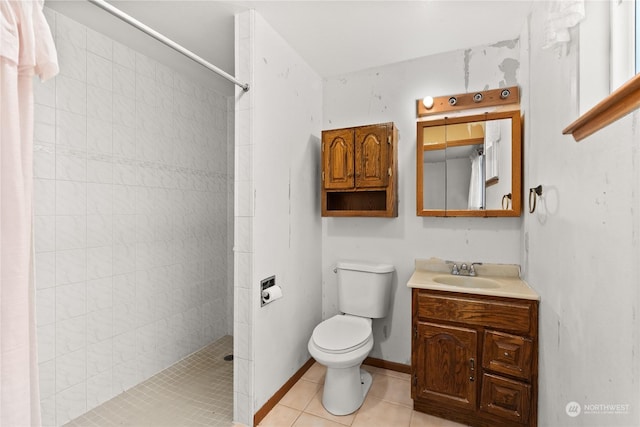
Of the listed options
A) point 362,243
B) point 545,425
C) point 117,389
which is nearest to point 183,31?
point 362,243

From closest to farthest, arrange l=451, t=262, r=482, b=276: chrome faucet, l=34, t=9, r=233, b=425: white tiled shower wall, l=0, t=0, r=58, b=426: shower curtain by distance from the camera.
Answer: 1. l=0, t=0, r=58, b=426: shower curtain
2. l=34, t=9, r=233, b=425: white tiled shower wall
3. l=451, t=262, r=482, b=276: chrome faucet

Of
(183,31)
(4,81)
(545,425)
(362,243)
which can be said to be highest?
(183,31)

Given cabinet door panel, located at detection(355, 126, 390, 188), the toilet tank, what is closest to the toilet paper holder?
the toilet tank

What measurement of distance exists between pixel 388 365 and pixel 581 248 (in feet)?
5.92

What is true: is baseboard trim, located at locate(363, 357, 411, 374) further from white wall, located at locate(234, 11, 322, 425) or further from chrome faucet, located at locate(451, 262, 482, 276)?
chrome faucet, located at locate(451, 262, 482, 276)

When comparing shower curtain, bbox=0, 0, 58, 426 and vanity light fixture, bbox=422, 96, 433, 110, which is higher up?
vanity light fixture, bbox=422, 96, 433, 110

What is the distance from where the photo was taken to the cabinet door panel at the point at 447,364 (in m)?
1.79

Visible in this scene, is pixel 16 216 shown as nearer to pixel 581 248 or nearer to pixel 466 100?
pixel 581 248

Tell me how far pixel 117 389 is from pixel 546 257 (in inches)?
109

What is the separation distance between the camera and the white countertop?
5.70 feet

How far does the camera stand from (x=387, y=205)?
2279 millimetres

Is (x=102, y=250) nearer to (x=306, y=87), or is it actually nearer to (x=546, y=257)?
(x=306, y=87)

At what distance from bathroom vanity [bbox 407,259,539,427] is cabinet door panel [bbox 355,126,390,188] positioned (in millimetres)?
783

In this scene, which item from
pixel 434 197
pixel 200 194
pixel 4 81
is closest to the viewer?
pixel 4 81
